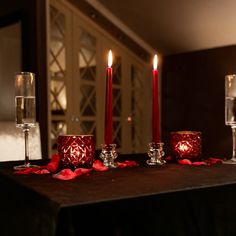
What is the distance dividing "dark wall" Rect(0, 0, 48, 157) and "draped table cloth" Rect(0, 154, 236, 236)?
2.27m

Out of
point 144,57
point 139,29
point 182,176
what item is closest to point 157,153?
point 182,176

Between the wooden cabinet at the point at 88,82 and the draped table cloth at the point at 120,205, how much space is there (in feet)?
8.30

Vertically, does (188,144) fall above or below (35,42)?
below

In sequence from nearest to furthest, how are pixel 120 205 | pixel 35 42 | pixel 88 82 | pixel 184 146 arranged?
pixel 120 205
pixel 184 146
pixel 35 42
pixel 88 82

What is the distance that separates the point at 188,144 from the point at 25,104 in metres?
0.48

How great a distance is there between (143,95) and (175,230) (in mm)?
3684

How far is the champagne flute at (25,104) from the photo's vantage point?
3.50 feet

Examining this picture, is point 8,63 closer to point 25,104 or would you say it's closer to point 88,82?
point 88,82

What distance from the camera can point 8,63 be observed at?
10.6ft

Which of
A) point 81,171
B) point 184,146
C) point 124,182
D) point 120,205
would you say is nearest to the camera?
point 120,205

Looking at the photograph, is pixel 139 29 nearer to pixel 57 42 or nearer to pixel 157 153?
pixel 57 42

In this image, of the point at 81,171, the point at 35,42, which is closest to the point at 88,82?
the point at 35,42

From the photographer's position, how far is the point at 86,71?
3748 mm

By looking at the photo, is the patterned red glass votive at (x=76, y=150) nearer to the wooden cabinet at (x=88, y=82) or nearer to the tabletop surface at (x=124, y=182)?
the tabletop surface at (x=124, y=182)
